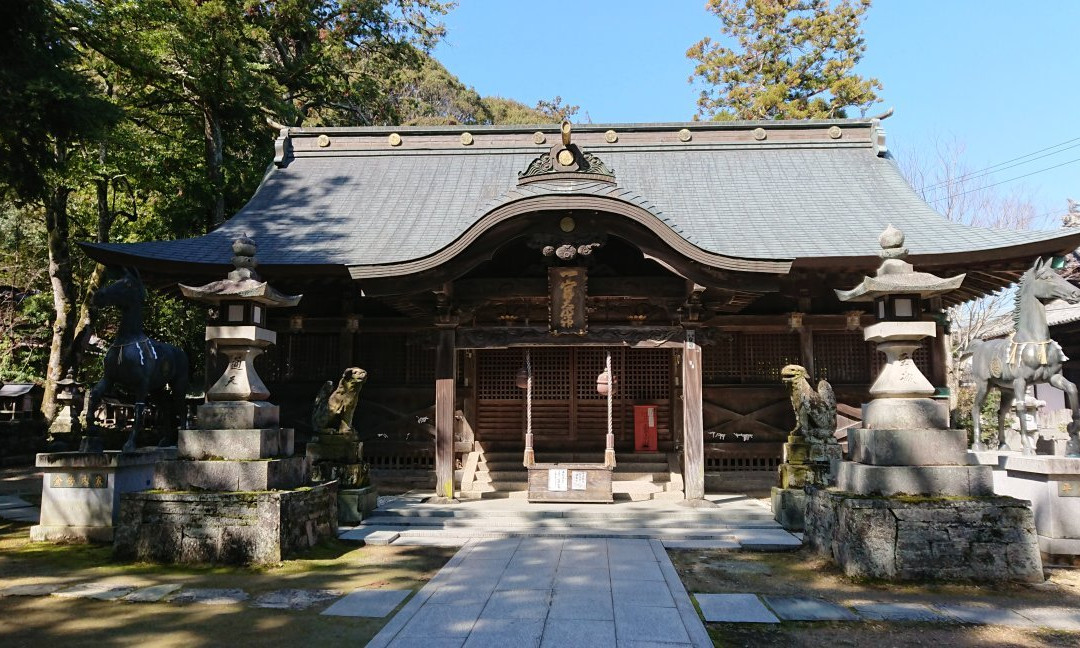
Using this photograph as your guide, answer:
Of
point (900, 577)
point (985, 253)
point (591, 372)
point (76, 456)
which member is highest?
point (985, 253)

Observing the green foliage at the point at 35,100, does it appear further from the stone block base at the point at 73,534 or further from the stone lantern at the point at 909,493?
the stone lantern at the point at 909,493

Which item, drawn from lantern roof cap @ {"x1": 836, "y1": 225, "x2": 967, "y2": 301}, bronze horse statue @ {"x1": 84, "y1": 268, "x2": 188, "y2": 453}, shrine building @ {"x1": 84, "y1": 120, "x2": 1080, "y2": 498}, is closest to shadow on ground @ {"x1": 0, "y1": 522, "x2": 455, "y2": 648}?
bronze horse statue @ {"x1": 84, "y1": 268, "x2": 188, "y2": 453}

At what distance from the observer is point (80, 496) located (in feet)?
25.9

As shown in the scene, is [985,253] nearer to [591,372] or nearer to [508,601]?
[591,372]

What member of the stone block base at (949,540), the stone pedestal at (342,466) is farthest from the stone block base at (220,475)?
the stone block base at (949,540)

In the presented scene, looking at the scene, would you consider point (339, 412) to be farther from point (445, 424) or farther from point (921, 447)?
point (921, 447)

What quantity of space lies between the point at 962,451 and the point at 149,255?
11756 millimetres

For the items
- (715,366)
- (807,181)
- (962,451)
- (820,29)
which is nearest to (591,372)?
(715,366)

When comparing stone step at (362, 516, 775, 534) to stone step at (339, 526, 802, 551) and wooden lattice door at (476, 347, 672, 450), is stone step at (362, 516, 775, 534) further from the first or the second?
wooden lattice door at (476, 347, 672, 450)

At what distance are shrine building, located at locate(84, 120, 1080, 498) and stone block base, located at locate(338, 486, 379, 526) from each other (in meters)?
1.37

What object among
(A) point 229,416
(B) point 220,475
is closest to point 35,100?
(A) point 229,416

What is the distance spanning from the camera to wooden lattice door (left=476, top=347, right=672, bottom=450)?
41.6 feet

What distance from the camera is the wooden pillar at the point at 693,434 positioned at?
9562 mm

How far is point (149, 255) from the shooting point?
1045cm
